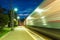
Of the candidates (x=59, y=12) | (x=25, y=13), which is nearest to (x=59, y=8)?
(x=59, y=12)

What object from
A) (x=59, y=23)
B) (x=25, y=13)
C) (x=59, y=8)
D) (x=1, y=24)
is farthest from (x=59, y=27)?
(x=25, y=13)

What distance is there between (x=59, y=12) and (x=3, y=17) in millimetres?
22716

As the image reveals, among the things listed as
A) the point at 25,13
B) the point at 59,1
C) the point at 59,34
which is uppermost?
the point at 25,13

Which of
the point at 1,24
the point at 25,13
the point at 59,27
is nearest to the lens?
the point at 59,27

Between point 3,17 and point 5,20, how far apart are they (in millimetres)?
757

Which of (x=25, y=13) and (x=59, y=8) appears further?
(x=25, y=13)

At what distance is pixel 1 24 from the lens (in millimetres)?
32500

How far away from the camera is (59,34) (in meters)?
10.7

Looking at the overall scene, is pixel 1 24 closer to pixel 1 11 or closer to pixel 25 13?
pixel 1 11

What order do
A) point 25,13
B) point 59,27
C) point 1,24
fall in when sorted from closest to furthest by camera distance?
point 59,27 < point 1,24 < point 25,13

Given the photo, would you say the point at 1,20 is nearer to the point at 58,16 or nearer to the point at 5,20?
the point at 5,20

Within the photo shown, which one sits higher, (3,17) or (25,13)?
(25,13)

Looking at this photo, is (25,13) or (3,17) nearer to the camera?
(3,17)

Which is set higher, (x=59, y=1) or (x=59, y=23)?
(x=59, y=1)
